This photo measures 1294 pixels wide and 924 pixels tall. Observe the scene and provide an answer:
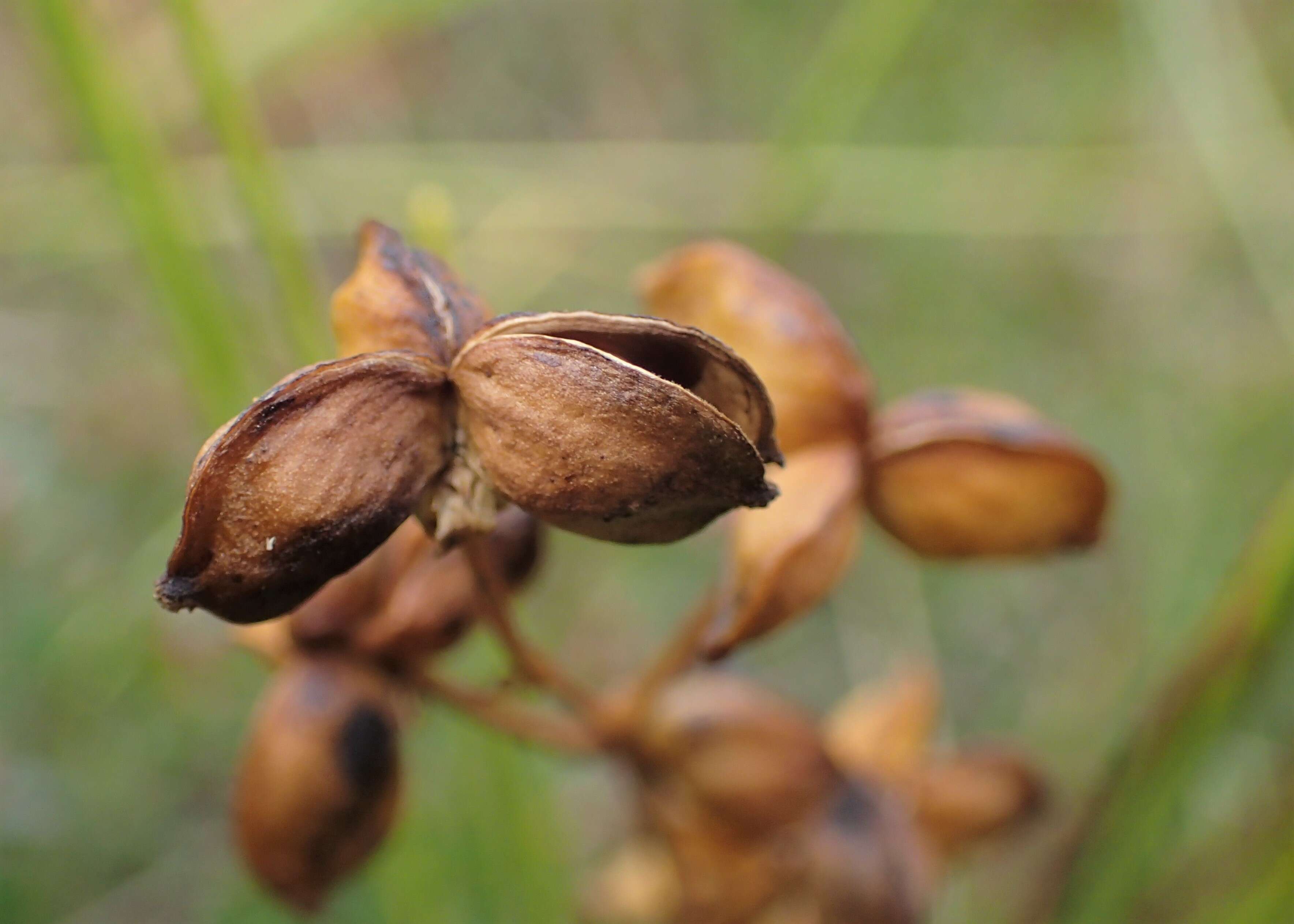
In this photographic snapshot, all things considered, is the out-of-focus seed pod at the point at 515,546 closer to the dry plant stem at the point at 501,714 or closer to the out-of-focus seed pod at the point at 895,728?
the dry plant stem at the point at 501,714

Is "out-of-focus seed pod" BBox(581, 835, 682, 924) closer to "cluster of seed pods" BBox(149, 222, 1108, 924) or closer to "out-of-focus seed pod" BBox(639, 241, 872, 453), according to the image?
"cluster of seed pods" BBox(149, 222, 1108, 924)

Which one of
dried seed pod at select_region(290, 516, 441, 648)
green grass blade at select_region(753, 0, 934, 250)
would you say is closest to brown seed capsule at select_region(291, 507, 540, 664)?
Result: dried seed pod at select_region(290, 516, 441, 648)

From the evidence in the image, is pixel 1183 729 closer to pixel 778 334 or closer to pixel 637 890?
pixel 778 334

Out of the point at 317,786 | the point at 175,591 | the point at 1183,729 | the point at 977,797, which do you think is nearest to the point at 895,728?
the point at 977,797

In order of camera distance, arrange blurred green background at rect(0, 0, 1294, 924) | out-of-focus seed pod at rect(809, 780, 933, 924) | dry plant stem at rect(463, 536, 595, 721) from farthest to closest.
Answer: blurred green background at rect(0, 0, 1294, 924), out-of-focus seed pod at rect(809, 780, 933, 924), dry plant stem at rect(463, 536, 595, 721)

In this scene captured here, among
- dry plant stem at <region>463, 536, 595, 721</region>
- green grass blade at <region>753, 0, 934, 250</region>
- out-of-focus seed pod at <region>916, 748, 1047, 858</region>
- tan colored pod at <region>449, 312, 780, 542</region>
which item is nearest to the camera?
tan colored pod at <region>449, 312, 780, 542</region>

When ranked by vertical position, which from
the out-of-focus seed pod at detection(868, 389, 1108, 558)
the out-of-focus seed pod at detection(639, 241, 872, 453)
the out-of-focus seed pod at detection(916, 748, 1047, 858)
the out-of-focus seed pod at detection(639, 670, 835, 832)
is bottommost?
the out-of-focus seed pod at detection(916, 748, 1047, 858)

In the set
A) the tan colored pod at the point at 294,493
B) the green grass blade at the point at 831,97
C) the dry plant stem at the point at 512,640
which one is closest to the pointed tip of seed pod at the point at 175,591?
the tan colored pod at the point at 294,493
